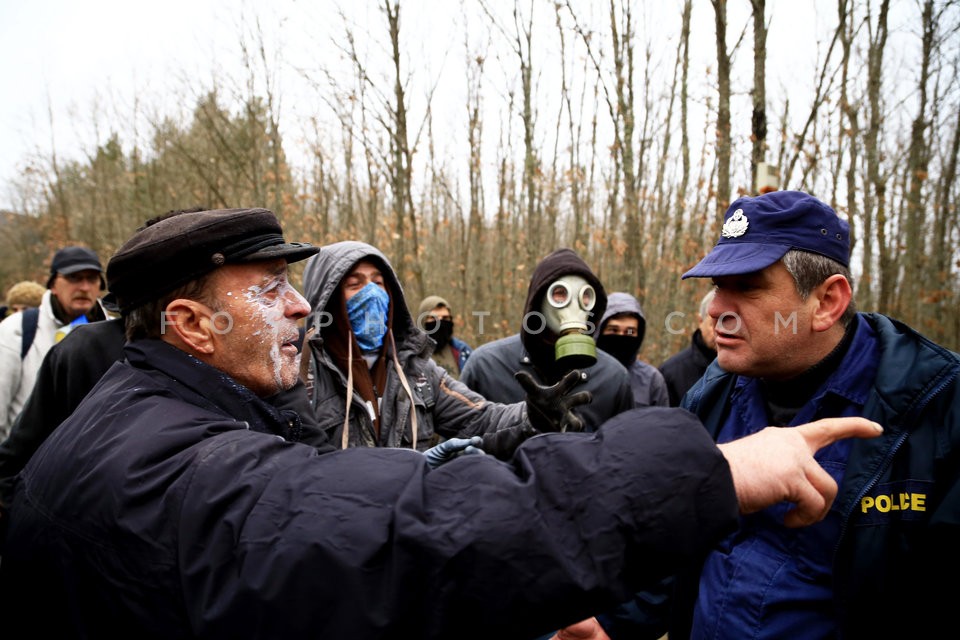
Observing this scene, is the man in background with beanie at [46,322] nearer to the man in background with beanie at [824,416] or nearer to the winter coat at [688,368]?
the man in background with beanie at [824,416]

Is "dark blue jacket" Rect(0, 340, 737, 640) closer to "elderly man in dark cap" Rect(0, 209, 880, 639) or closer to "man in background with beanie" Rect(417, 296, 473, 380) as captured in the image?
"elderly man in dark cap" Rect(0, 209, 880, 639)

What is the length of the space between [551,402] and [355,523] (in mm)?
1587

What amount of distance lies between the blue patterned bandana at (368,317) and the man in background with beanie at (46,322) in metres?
2.11

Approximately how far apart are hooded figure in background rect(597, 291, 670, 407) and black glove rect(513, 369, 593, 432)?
260cm

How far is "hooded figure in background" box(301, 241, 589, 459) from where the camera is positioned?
279 centimetres

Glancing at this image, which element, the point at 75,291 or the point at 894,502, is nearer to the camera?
the point at 894,502

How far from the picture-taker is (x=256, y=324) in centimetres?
157

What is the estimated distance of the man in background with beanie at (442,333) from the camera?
21.6 ft

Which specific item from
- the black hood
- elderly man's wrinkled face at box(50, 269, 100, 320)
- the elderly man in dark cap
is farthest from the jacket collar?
elderly man's wrinkled face at box(50, 269, 100, 320)

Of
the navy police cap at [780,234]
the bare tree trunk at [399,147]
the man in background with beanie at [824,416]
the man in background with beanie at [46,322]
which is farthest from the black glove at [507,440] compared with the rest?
the bare tree trunk at [399,147]

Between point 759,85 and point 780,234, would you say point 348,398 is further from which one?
point 759,85

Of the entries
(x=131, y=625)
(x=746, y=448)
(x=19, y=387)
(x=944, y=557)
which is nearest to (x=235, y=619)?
(x=131, y=625)

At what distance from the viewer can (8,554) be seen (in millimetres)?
1173

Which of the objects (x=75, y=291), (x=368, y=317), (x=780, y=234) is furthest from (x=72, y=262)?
(x=780, y=234)
